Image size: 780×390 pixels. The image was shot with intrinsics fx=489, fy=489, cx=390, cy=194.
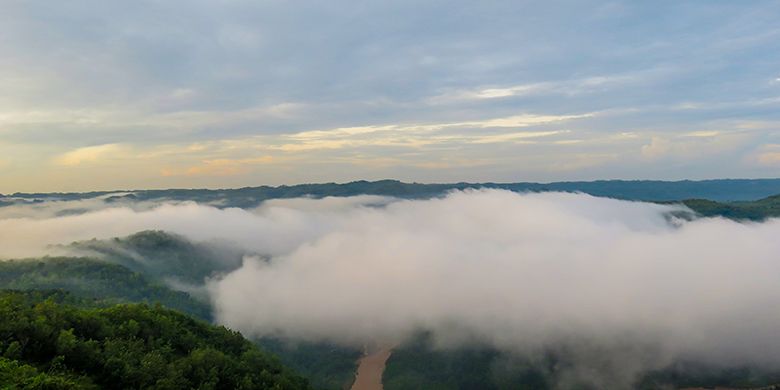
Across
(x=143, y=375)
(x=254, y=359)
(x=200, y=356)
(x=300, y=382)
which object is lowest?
(x=300, y=382)

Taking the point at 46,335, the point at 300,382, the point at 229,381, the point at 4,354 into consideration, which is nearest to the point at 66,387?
the point at 4,354

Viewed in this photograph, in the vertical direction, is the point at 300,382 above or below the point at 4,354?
below

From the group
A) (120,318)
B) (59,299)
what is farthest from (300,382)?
(59,299)

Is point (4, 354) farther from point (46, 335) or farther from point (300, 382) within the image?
point (300, 382)

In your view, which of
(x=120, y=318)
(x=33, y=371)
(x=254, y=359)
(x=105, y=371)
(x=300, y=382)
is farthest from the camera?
(x=300, y=382)

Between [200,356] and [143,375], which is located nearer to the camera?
[143,375]

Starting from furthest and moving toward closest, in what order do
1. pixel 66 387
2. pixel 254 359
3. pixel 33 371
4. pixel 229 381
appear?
pixel 254 359, pixel 229 381, pixel 33 371, pixel 66 387

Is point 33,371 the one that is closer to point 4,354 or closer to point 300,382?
point 4,354
